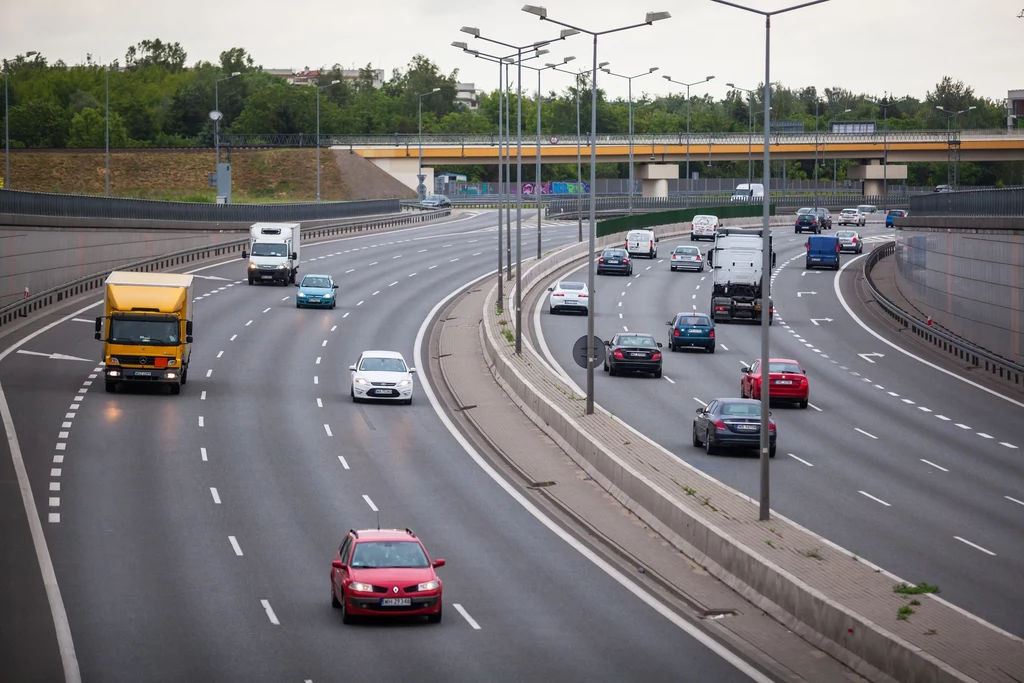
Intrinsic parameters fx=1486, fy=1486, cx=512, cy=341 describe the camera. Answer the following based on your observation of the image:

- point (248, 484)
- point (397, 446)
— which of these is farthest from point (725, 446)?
point (248, 484)

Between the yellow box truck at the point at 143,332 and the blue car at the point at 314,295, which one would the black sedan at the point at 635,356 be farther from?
the blue car at the point at 314,295

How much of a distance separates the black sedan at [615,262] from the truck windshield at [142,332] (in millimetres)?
42467

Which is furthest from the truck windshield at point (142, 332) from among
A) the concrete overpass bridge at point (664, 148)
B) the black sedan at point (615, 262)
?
the concrete overpass bridge at point (664, 148)

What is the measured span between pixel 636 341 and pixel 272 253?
28172 millimetres

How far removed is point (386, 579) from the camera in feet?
68.3

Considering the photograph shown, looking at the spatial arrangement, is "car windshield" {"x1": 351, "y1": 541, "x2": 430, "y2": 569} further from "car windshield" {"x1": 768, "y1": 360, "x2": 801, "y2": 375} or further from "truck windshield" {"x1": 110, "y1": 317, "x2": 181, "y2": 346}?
"car windshield" {"x1": 768, "y1": 360, "x2": 801, "y2": 375}

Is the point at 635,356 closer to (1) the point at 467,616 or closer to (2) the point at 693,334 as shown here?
(2) the point at 693,334

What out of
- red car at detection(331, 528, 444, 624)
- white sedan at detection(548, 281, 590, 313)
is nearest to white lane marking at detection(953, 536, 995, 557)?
red car at detection(331, 528, 444, 624)

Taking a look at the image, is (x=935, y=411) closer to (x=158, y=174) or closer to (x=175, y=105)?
(x=158, y=174)

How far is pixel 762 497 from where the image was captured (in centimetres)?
2598

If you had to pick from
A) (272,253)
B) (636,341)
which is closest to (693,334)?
(636,341)

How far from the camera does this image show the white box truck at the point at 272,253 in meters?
71.5

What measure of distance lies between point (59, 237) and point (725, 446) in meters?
38.6

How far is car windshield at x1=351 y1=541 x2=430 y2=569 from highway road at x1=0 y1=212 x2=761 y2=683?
3.01ft
